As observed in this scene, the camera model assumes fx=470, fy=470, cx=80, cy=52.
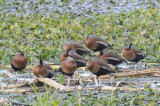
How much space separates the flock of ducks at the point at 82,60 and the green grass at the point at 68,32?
942 mm

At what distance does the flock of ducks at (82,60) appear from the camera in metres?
9.30

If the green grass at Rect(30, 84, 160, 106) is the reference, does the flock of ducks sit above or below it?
above

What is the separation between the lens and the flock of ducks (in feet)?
30.5

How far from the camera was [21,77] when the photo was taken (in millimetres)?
10414

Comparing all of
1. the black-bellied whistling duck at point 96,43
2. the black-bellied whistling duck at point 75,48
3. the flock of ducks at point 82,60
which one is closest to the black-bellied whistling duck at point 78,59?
the flock of ducks at point 82,60

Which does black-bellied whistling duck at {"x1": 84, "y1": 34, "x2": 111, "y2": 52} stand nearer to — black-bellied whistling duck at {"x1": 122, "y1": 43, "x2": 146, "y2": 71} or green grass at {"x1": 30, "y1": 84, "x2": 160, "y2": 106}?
black-bellied whistling duck at {"x1": 122, "y1": 43, "x2": 146, "y2": 71}

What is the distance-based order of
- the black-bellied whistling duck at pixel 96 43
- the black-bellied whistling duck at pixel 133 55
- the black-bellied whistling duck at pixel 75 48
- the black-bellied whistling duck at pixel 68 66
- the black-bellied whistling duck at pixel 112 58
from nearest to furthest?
the black-bellied whistling duck at pixel 68 66 → the black-bellied whistling duck at pixel 112 58 → the black-bellied whistling duck at pixel 133 55 → the black-bellied whistling duck at pixel 75 48 → the black-bellied whistling duck at pixel 96 43

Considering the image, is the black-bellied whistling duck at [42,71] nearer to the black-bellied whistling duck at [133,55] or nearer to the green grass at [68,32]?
the green grass at [68,32]

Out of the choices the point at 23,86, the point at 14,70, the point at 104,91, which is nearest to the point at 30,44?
the point at 14,70

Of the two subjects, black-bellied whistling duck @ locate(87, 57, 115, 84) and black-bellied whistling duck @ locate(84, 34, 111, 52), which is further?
black-bellied whistling duck @ locate(84, 34, 111, 52)

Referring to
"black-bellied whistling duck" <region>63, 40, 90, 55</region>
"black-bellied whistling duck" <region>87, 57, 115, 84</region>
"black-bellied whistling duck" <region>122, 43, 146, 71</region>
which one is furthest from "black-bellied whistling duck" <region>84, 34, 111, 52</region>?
"black-bellied whistling duck" <region>87, 57, 115, 84</region>

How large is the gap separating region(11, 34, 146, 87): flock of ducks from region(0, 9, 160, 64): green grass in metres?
0.94

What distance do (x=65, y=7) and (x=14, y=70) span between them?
340 inches

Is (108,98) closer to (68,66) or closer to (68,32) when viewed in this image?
(68,66)
